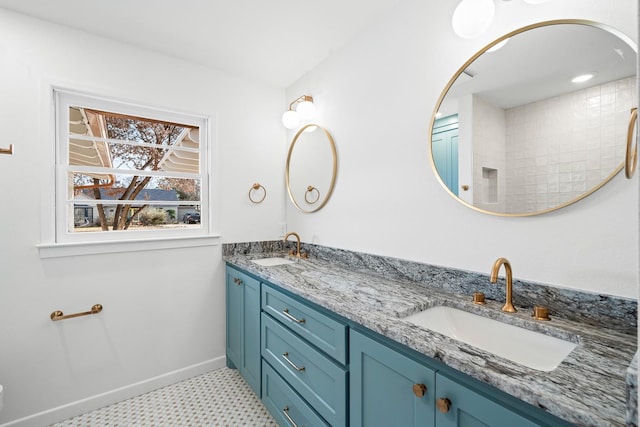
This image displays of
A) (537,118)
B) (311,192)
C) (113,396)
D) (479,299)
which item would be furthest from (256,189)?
(537,118)

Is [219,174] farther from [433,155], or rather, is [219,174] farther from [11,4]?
[433,155]

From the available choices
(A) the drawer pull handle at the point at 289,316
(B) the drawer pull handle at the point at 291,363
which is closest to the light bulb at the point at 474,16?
(A) the drawer pull handle at the point at 289,316

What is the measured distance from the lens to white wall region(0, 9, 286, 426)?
1.70 metres

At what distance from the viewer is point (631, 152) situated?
925mm

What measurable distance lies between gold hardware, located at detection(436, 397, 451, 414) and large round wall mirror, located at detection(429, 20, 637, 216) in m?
0.78

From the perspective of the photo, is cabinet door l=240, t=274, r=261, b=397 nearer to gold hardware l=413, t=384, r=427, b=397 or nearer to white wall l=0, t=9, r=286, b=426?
white wall l=0, t=9, r=286, b=426

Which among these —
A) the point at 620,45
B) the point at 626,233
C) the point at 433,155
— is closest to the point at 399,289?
the point at 433,155

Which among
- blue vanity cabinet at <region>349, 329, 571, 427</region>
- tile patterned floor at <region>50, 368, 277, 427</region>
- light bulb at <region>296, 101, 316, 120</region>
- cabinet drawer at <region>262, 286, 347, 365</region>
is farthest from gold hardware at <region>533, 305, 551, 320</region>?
light bulb at <region>296, 101, 316, 120</region>

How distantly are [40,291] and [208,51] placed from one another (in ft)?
6.17

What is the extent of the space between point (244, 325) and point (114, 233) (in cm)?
109

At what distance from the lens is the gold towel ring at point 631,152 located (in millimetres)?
922

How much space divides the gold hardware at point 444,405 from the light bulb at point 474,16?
1317 mm

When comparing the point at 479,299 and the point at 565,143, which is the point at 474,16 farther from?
the point at 479,299

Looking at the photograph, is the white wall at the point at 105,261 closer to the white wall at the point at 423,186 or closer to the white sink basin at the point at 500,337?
the white wall at the point at 423,186
